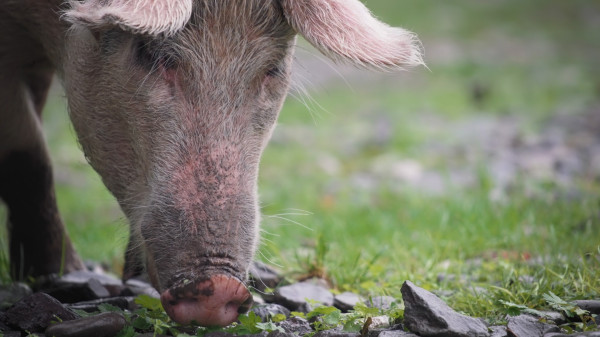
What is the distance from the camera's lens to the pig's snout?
2783mm

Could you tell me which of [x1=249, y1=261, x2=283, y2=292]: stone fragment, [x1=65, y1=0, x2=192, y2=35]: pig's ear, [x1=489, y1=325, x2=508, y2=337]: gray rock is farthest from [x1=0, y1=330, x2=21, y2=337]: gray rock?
[x1=489, y1=325, x2=508, y2=337]: gray rock

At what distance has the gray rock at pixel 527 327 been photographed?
294cm

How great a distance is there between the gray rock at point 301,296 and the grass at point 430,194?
0.19 metres

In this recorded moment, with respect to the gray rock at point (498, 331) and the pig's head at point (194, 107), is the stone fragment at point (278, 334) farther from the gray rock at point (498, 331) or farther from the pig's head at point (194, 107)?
the gray rock at point (498, 331)

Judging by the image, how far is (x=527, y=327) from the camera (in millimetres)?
2980

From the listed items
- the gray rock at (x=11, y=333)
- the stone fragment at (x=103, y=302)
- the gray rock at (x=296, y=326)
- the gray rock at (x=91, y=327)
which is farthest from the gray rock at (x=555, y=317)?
the gray rock at (x=11, y=333)

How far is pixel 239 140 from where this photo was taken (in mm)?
3230

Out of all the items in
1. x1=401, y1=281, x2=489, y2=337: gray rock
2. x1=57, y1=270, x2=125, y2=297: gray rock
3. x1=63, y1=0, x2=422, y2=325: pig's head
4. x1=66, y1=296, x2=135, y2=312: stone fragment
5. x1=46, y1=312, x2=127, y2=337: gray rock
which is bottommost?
x1=57, y1=270, x2=125, y2=297: gray rock

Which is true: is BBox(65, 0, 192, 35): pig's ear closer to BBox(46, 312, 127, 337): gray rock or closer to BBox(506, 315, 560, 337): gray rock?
BBox(46, 312, 127, 337): gray rock

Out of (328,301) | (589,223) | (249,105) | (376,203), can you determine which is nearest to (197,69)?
(249,105)

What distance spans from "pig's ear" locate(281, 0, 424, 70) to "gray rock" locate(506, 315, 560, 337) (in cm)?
116

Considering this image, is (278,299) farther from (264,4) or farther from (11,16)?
(11,16)

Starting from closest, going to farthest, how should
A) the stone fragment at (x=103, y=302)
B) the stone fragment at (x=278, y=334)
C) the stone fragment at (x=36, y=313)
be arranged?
1. the stone fragment at (x=278, y=334)
2. the stone fragment at (x=36, y=313)
3. the stone fragment at (x=103, y=302)

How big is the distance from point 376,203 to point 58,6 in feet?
12.0
